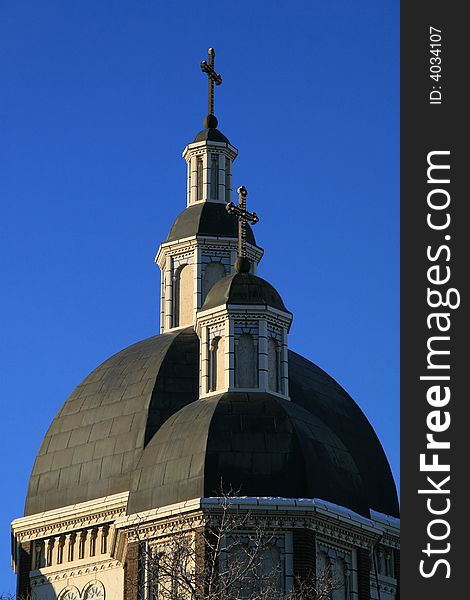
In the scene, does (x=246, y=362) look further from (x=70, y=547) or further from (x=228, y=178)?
(x=228, y=178)

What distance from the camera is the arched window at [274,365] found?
44.2 meters

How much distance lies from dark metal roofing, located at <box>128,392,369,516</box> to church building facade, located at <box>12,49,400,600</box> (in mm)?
37

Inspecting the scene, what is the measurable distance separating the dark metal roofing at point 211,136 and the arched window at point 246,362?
13.2 meters

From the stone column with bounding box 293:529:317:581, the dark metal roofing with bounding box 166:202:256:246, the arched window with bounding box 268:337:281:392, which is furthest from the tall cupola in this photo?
the stone column with bounding box 293:529:317:581

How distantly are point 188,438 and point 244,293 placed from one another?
15.9ft

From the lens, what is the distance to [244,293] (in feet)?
147

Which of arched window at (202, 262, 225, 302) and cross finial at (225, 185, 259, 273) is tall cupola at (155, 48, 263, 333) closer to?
arched window at (202, 262, 225, 302)

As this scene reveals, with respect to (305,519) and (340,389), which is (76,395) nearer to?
(340,389)

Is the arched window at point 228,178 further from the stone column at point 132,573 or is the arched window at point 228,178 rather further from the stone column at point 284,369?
the stone column at point 132,573

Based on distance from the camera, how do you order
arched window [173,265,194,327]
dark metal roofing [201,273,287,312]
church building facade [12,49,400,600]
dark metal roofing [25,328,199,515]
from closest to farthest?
church building facade [12,49,400,600]
dark metal roofing [201,273,287,312]
dark metal roofing [25,328,199,515]
arched window [173,265,194,327]

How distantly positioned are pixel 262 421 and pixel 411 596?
60.4ft

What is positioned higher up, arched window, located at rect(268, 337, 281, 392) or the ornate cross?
the ornate cross

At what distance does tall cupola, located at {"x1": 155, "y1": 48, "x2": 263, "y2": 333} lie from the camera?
5338 cm

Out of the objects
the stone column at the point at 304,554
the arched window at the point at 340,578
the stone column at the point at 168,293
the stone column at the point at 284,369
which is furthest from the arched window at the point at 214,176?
the stone column at the point at 304,554
